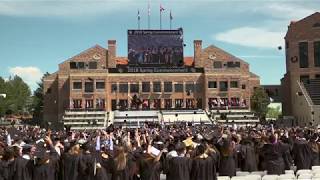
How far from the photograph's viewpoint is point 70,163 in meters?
13.9

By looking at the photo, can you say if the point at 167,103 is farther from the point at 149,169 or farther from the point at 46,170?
the point at 149,169

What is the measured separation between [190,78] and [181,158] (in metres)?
70.5

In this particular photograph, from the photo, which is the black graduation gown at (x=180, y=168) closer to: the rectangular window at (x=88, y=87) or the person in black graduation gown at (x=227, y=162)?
the person in black graduation gown at (x=227, y=162)

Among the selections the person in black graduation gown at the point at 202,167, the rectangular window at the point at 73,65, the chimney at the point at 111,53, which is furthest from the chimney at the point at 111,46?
the person in black graduation gown at the point at 202,167

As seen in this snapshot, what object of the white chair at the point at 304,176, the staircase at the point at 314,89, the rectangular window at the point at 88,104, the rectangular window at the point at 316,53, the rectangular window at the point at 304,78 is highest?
the rectangular window at the point at 316,53

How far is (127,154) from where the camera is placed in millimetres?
13242

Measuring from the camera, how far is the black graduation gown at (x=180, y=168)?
12828mm

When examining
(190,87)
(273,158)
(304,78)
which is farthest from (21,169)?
(304,78)

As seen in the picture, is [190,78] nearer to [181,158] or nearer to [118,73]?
[118,73]

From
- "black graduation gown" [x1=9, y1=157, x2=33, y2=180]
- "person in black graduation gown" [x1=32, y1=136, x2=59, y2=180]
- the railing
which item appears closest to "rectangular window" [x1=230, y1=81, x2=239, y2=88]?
the railing

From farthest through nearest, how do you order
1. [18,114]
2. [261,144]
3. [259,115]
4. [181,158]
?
[18,114] → [259,115] → [261,144] → [181,158]

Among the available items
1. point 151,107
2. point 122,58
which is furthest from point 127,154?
point 122,58

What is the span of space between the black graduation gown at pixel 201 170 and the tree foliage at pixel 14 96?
96.7 metres

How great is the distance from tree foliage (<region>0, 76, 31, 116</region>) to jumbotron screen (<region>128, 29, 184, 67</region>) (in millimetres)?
34613
